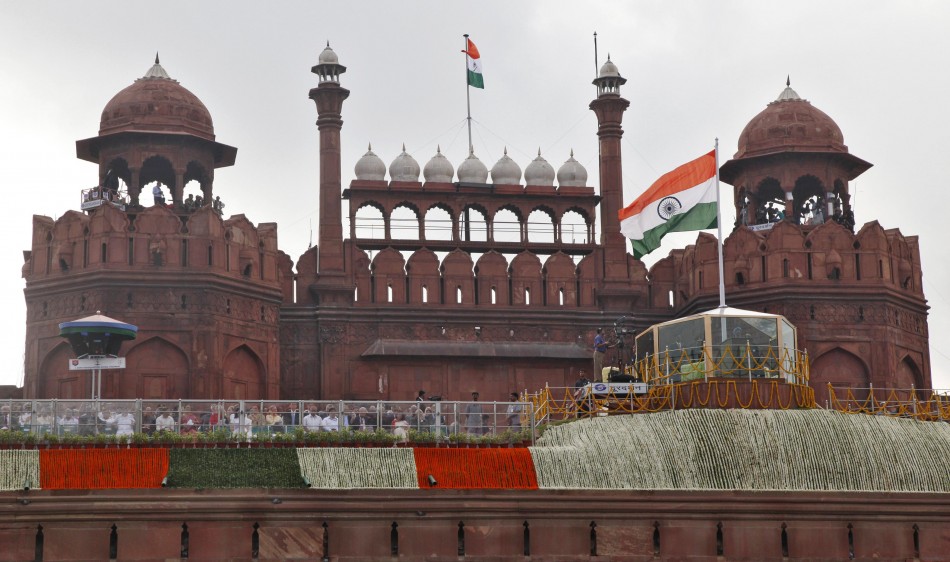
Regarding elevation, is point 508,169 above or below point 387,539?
above

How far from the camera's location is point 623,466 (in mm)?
32531

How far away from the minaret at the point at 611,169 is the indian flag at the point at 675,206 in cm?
813

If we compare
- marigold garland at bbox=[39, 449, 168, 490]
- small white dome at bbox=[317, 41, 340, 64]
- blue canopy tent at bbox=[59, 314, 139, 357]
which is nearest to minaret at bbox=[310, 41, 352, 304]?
small white dome at bbox=[317, 41, 340, 64]

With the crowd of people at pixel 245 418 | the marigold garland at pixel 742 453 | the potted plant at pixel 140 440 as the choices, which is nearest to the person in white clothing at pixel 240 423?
the crowd of people at pixel 245 418

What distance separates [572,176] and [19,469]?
22.4m

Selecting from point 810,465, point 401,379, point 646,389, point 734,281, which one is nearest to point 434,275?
point 401,379

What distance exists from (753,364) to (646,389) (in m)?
2.27

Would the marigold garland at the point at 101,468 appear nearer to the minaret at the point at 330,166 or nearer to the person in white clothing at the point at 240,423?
the person in white clothing at the point at 240,423

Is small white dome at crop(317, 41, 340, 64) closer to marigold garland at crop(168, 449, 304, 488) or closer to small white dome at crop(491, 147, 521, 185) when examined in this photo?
small white dome at crop(491, 147, 521, 185)

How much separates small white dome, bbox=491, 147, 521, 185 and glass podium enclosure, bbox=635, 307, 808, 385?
1358cm

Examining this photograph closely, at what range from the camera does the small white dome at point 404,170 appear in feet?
159

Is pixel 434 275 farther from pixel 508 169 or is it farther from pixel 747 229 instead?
pixel 747 229

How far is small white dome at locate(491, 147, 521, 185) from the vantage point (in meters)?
49.0

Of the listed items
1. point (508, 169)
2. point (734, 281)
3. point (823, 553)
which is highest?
point (508, 169)
